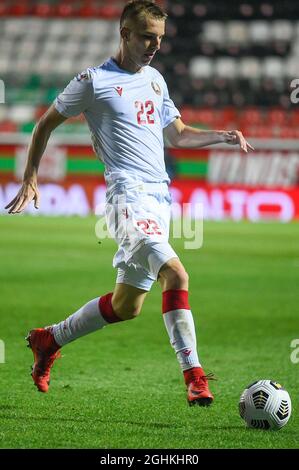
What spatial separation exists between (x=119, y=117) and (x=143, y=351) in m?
3.00

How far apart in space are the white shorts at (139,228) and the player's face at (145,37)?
0.73 m

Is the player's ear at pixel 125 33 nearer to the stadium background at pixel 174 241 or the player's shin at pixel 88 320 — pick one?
the player's shin at pixel 88 320

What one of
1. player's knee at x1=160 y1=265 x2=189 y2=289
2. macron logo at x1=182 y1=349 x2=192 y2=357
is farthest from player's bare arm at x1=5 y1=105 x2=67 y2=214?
macron logo at x1=182 y1=349 x2=192 y2=357

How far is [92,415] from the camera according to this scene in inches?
214

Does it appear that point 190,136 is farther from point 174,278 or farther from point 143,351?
point 143,351

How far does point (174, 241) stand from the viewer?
730 inches

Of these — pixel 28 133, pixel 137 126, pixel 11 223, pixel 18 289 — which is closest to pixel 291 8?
pixel 28 133

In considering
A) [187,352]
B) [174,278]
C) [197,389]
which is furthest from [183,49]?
[197,389]

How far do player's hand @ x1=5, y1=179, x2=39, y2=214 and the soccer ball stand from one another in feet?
5.00

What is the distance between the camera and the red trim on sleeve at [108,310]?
5.73 m

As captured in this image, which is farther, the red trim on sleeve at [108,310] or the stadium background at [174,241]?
the red trim on sleeve at [108,310]

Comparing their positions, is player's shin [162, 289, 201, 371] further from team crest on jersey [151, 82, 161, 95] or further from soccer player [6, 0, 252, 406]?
team crest on jersey [151, 82, 161, 95]

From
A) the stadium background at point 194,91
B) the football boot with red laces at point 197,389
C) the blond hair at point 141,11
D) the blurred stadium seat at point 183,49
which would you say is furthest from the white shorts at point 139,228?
the blurred stadium seat at point 183,49

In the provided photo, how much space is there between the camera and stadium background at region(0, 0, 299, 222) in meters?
23.8
